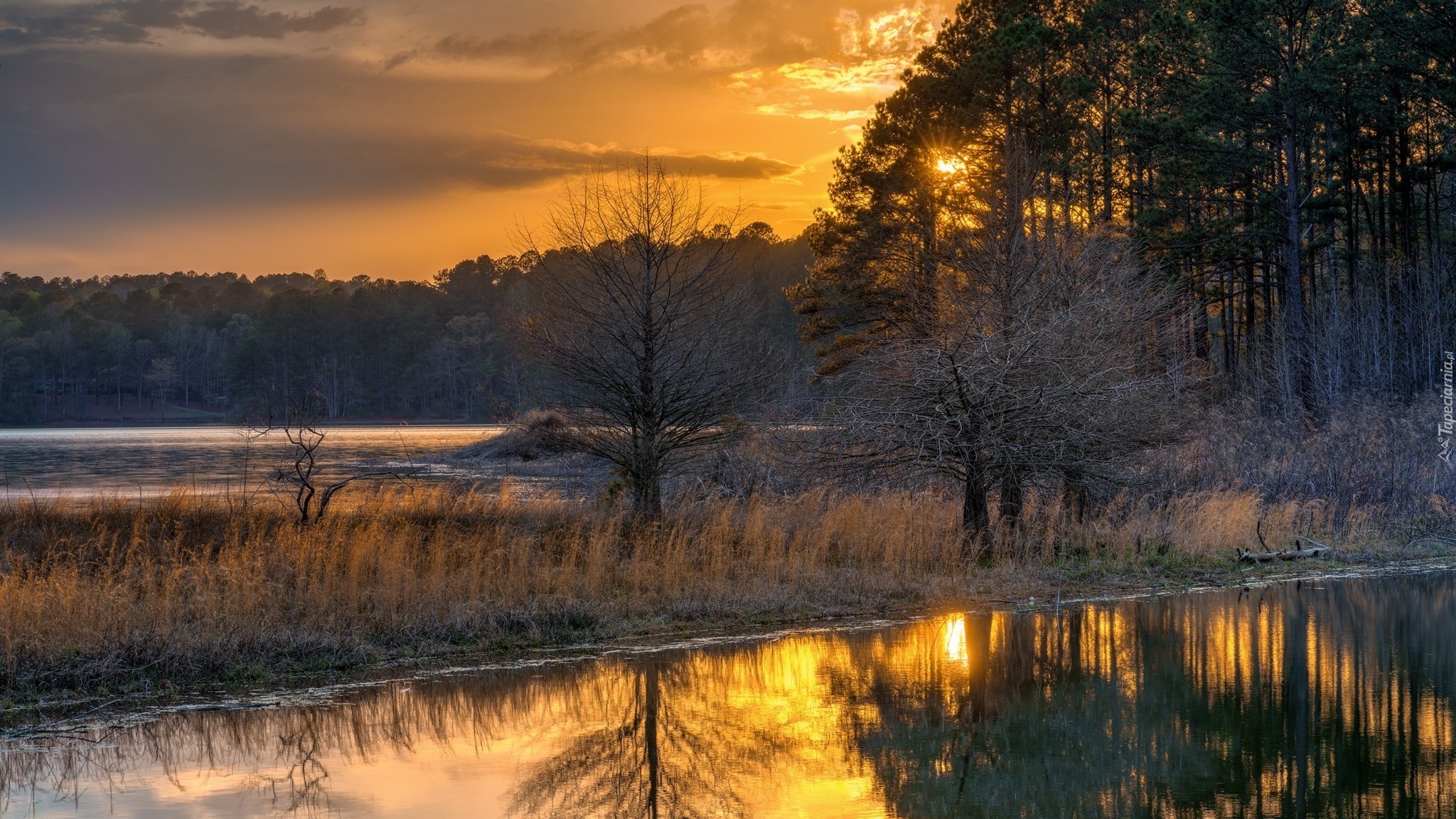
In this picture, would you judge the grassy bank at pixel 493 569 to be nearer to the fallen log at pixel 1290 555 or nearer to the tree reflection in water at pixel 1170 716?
the fallen log at pixel 1290 555

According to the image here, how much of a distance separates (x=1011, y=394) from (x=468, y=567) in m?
9.12

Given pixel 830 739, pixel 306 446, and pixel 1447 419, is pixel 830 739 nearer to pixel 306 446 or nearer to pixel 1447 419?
pixel 306 446

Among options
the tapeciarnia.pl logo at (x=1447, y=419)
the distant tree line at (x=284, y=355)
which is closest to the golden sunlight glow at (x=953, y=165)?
the tapeciarnia.pl logo at (x=1447, y=419)

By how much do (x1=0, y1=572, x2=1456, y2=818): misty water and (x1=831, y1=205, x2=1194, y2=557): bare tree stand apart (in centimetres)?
540

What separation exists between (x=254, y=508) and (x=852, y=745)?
15.5 metres

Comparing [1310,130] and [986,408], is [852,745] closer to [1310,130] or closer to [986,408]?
[986,408]

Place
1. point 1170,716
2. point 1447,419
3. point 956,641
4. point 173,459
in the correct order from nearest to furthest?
point 1170,716 < point 956,641 < point 1447,419 < point 173,459

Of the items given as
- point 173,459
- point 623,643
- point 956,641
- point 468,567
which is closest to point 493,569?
point 468,567

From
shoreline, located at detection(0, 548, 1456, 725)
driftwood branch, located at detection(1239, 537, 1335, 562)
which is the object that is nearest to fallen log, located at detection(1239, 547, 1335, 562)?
driftwood branch, located at detection(1239, 537, 1335, 562)

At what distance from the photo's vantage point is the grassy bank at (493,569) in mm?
12367

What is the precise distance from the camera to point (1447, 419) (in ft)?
93.5

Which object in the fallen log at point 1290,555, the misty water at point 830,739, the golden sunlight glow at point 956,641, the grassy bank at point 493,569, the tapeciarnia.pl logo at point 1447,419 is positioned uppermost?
the tapeciarnia.pl logo at point 1447,419

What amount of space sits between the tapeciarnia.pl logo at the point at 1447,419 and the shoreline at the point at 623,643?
5.99 m

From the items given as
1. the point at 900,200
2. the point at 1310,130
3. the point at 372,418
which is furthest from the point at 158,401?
the point at 1310,130
